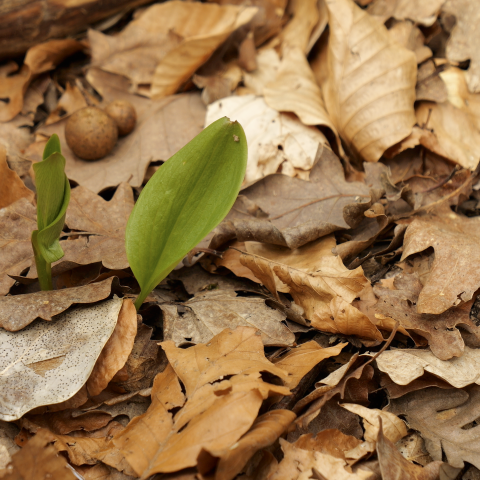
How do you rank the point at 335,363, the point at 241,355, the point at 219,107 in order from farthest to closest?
the point at 219,107 < the point at 335,363 < the point at 241,355

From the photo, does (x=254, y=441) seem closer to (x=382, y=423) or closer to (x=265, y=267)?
(x=382, y=423)

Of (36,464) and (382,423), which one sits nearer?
(36,464)

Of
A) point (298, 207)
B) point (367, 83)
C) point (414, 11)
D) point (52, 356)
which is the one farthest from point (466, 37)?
point (52, 356)

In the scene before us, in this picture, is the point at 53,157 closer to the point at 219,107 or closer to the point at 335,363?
the point at 335,363

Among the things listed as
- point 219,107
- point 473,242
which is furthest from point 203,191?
point 219,107

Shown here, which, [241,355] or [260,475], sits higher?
[241,355]

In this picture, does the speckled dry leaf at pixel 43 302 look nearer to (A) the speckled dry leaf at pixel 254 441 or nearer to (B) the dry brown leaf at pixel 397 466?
(A) the speckled dry leaf at pixel 254 441
